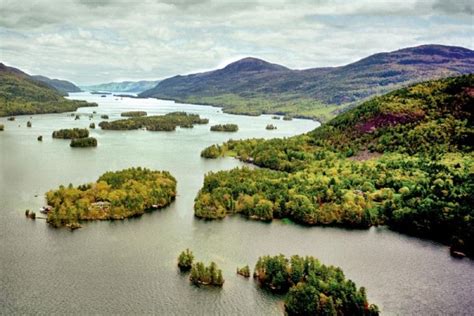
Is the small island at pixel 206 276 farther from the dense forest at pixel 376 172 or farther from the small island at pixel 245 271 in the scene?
the dense forest at pixel 376 172

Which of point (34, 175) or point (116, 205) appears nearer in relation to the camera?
point (116, 205)

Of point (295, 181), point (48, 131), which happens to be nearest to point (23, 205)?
point (295, 181)

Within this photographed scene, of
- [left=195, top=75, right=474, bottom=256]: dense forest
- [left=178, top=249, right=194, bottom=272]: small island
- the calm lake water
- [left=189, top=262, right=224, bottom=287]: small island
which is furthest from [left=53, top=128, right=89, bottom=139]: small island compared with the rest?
[left=189, top=262, right=224, bottom=287]: small island

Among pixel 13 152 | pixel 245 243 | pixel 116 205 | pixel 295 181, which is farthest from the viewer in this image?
pixel 13 152

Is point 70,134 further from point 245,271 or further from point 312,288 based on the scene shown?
point 312,288

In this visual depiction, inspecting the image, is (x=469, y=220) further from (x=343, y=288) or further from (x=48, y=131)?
(x=48, y=131)

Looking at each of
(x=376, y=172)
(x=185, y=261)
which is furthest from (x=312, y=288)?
(x=376, y=172)
